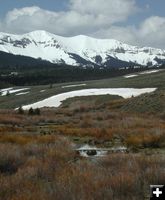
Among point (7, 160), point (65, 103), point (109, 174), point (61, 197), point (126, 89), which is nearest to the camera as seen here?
point (61, 197)

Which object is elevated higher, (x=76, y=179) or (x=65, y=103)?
(x=76, y=179)

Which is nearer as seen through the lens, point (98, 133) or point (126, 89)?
point (98, 133)

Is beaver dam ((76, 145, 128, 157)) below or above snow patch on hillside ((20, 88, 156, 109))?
above

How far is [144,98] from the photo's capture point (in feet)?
194

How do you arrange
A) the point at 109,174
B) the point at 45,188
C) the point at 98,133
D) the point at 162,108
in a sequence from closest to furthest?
the point at 45,188
the point at 109,174
the point at 98,133
the point at 162,108

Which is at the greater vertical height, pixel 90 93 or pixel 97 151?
pixel 97 151

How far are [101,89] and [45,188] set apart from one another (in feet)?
290

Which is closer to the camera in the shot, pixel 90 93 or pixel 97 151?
pixel 97 151

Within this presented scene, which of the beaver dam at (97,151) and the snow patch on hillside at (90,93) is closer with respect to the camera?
the beaver dam at (97,151)

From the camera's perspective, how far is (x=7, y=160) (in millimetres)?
12859

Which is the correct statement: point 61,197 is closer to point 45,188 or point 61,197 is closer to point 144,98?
point 45,188

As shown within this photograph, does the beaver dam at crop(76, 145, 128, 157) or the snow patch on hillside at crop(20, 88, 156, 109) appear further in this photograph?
the snow patch on hillside at crop(20, 88, 156, 109)

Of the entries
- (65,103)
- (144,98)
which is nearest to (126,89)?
(65,103)

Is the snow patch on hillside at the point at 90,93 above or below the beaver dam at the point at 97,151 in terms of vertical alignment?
below
